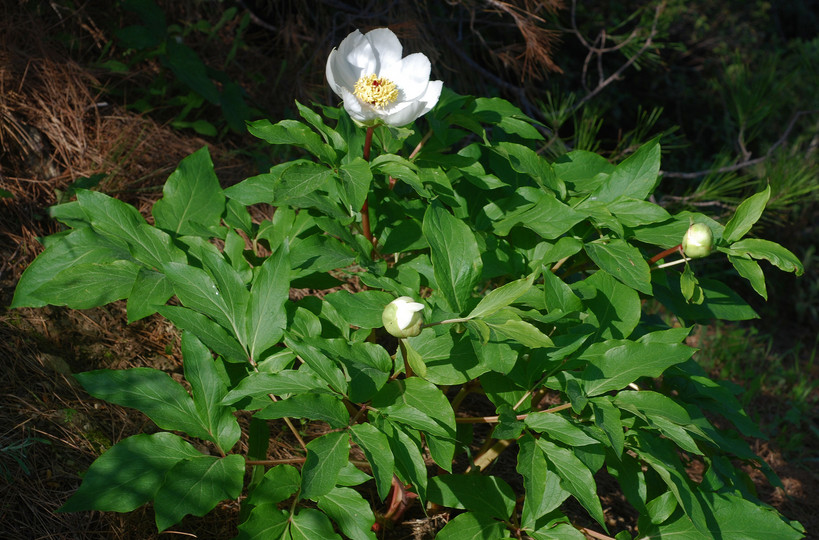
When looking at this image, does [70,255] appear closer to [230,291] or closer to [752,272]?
[230,291]

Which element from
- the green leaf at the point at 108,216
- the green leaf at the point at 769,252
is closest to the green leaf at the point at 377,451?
the green leaf at the point at 108,216

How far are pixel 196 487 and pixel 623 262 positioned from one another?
84 cm

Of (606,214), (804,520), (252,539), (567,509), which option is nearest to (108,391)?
(252,539)

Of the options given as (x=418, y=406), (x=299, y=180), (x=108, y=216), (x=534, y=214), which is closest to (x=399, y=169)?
(x=299, y=180)

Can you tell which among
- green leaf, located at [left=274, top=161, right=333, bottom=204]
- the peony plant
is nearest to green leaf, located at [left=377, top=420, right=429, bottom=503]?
the peony plant

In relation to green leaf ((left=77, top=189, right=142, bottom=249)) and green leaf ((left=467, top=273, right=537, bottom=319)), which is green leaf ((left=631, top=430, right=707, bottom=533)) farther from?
green leaf ((left=77, top=189, right=142, bottom=249))

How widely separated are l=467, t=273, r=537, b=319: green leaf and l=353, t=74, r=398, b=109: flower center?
45cm

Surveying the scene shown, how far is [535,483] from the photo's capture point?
113cm

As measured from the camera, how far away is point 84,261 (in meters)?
1.38

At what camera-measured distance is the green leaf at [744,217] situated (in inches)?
50.8

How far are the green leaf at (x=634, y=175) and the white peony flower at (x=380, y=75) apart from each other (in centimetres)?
40

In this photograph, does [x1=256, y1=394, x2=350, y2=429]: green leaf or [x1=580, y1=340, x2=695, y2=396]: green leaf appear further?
[x1=580, y1=340, x2=695, y2=396]: green leaf

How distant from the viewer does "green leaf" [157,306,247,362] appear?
1188mm

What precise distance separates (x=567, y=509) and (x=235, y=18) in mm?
2455
